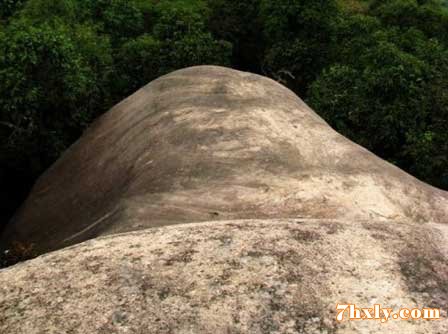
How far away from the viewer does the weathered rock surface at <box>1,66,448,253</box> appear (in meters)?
10.4

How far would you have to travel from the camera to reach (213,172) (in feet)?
37.0

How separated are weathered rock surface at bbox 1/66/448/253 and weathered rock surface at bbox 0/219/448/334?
276cm

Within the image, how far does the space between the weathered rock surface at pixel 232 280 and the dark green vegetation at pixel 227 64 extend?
11.6 meters

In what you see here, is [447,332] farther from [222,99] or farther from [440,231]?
[222,99]

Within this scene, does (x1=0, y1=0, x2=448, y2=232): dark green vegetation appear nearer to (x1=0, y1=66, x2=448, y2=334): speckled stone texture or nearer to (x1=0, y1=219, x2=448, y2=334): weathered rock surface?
(x1=0, y1=66, x2=448, y2=334): speckled stone texture

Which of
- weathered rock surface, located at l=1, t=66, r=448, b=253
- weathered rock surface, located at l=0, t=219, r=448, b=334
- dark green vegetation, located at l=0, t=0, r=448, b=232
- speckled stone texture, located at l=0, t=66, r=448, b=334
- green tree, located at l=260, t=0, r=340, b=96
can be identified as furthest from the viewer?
green tree, located at l=260, t=0, r=340, b=96

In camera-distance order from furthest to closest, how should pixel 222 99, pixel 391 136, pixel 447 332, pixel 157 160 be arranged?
pixel 391 136 → pixel 222 99 → pixel 157 160 → pixel 447 332

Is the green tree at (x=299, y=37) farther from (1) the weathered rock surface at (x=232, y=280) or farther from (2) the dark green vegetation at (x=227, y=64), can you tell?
(1) the weathered rock surface at (x=232, y=280)

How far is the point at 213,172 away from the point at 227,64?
13.7 m

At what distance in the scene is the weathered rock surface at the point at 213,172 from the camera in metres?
10.4

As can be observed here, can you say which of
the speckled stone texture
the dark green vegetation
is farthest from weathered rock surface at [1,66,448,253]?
the dark green vegetation

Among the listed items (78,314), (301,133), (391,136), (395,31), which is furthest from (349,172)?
(395,31)

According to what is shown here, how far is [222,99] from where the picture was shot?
1417cm

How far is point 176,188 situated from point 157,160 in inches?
63.6
